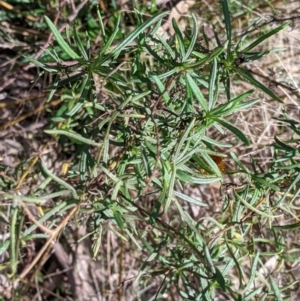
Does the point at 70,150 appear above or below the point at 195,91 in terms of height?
below

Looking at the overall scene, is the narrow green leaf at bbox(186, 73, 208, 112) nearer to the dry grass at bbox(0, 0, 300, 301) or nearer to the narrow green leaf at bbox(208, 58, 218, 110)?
the narrow green leaf at bbox(208, 58, 218, 110)

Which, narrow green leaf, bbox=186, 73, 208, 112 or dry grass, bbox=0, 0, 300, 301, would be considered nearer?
narrow green leaf, bbox=186, 73, 208, 112

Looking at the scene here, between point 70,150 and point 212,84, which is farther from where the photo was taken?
point 70,150

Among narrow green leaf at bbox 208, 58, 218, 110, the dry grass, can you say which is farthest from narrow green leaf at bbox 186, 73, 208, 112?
the dry grass

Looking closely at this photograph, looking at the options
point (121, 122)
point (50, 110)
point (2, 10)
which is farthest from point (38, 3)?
point (121, 122)

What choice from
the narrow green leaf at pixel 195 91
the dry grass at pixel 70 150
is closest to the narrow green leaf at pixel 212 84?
the narrow green leaf at pixel 195 91

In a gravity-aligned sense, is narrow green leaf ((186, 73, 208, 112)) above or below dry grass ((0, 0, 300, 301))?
above

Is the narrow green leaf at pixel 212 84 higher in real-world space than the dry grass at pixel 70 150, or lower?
higher

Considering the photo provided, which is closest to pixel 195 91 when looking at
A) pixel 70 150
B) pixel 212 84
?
pixel 212 84

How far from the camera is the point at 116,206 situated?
0.92 meters

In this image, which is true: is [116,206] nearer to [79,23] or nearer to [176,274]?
[176,274]

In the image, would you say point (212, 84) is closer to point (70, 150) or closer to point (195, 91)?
point (195, 91)

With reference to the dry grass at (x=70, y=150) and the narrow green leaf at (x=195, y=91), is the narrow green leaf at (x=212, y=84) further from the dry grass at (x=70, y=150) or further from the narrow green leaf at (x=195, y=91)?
the dry grass at (x=70, y=150)

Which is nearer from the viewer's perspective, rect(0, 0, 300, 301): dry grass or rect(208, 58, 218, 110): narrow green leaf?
rect(208, 58, 218, 110): narrow green leaf
